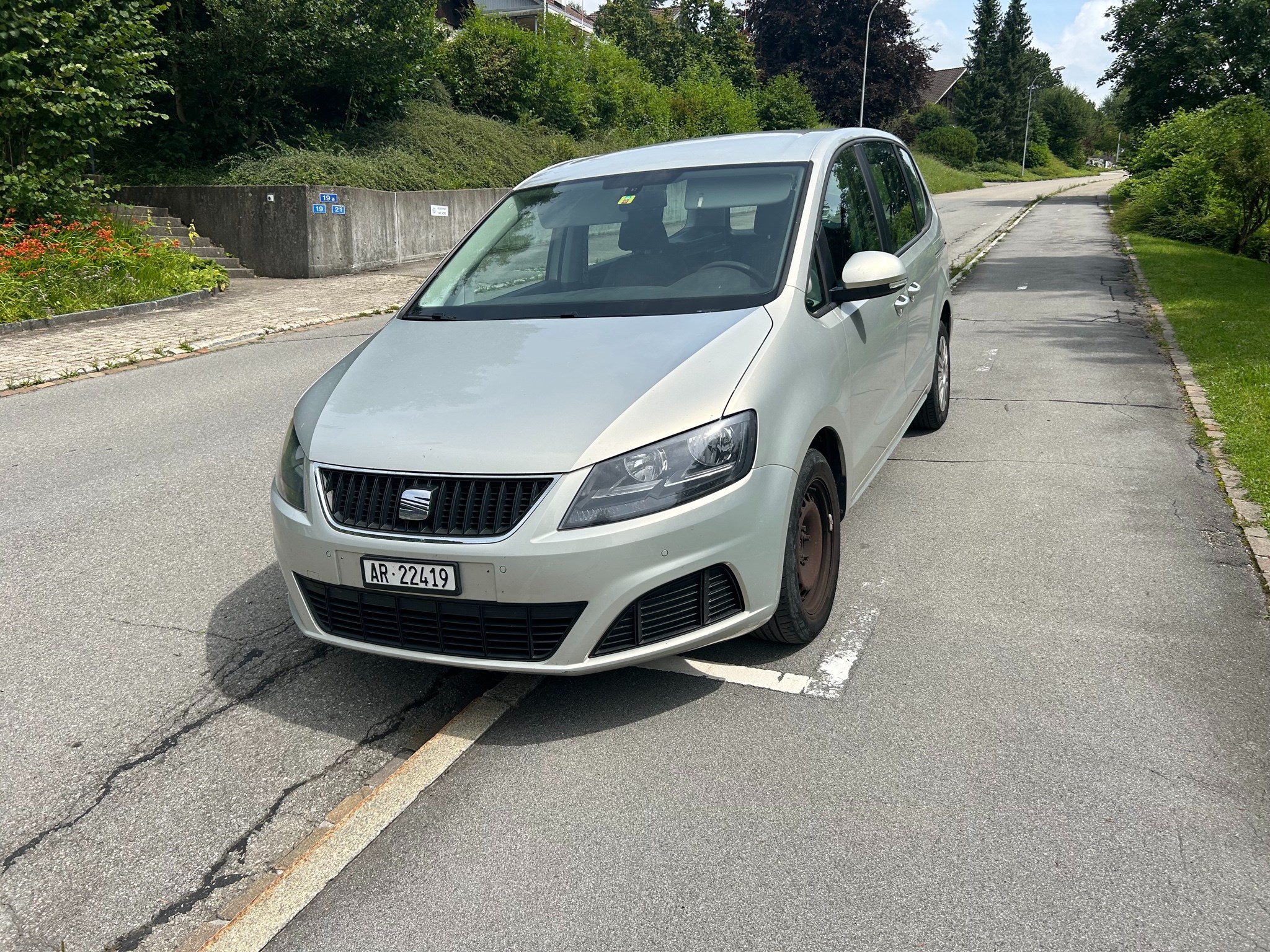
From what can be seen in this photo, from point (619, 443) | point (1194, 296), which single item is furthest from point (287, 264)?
point (619, 443)

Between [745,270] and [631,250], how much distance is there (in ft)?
1.94

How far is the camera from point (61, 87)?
14883 millimetres

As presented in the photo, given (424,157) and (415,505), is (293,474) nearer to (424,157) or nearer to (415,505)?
(415,505)

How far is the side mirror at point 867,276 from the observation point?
14.4 feet

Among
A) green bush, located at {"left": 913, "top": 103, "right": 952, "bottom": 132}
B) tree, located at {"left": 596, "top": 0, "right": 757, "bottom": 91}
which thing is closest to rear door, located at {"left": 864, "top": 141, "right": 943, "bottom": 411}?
tree, located at {"left": 596, "top": 0, "right": 757, "bottom": 91}

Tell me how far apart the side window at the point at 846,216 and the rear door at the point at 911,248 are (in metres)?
0.32

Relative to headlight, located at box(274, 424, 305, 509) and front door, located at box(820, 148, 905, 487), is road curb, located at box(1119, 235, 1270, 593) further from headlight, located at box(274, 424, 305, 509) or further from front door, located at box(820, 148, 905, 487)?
headlight, located at box(274, 424, 305, 509)

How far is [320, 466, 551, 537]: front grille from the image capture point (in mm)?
3311

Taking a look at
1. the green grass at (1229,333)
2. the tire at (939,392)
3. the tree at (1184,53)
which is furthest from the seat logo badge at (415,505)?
the tree at (1184,53)

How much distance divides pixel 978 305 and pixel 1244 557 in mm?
9824

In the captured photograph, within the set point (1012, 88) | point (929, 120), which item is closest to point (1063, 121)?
point (1012, 88)

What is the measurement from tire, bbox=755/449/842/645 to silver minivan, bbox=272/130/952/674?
0.01 metres

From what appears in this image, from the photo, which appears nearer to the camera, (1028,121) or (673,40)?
(673,40)

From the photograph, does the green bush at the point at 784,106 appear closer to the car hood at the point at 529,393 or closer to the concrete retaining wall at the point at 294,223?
the concrete retaining wall at the point at 294,223
